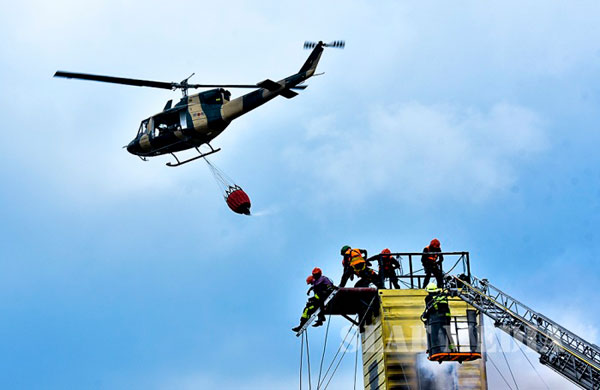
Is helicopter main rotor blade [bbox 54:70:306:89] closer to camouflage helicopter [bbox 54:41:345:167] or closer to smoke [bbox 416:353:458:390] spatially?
camouflage helicopter [bbox 54:41:345:167]

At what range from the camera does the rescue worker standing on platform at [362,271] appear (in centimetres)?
2434

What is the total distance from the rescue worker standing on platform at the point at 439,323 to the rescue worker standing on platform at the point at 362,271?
291 cm

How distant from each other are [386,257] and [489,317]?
3742 millimetres

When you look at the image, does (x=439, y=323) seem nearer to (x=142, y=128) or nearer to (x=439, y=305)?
(x=439, y=305)

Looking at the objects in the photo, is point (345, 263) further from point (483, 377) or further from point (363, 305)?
point (483, 377)

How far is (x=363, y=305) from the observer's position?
24.7 metres

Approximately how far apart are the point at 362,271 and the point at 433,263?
6.76ft

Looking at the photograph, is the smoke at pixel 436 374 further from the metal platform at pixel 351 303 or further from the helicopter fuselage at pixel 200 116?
the helicopter fuselage at pixel 200 116

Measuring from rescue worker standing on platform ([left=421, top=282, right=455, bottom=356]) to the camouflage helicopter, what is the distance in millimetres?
13612

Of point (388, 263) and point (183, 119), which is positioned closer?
point (388, 263)

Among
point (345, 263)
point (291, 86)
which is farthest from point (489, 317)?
point (291, 86)

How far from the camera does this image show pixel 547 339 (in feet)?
68.0

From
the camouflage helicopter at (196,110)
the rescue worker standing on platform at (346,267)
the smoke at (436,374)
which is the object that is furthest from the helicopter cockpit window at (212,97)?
the smoke at (436,374)

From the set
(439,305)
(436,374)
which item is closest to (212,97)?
(436,374)
